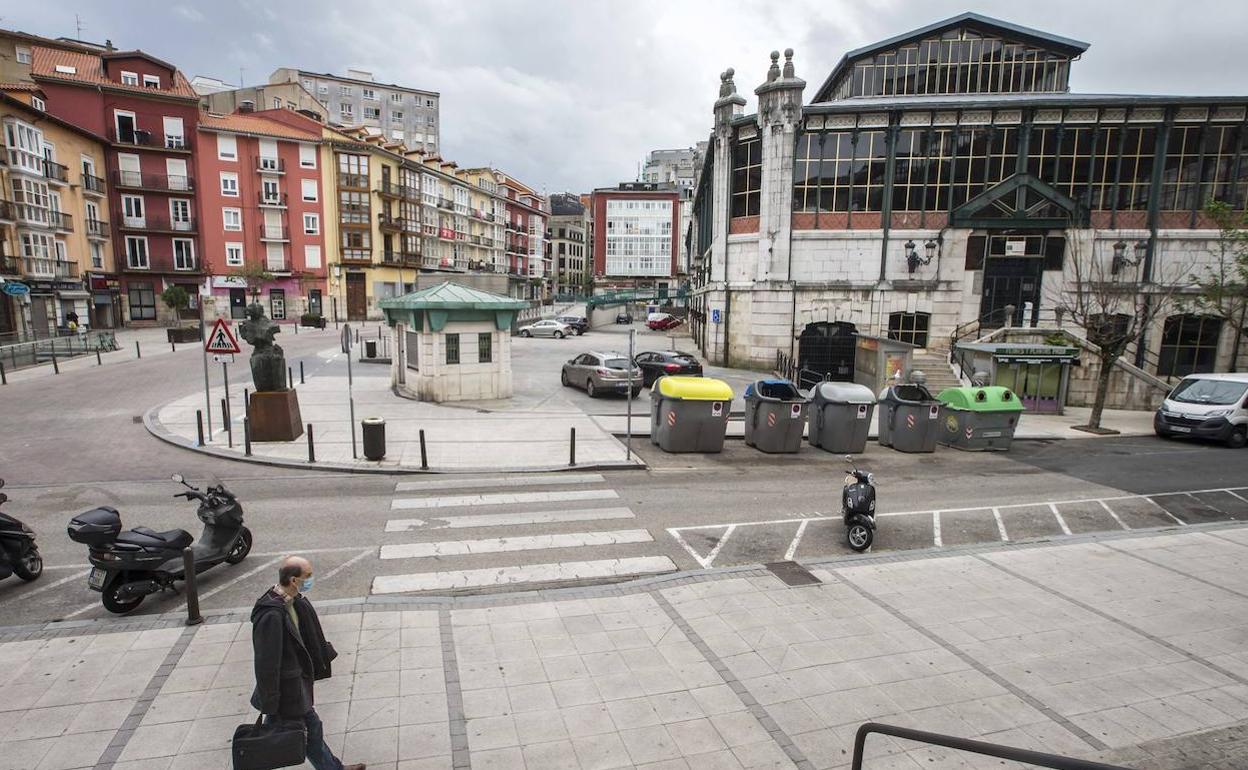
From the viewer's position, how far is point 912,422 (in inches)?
623

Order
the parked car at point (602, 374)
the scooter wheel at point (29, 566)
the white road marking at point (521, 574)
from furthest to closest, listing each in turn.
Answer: the parked car at point (602, 374) → the white road marking at point (521, 574) → the scooter wheel at point (29, 566)

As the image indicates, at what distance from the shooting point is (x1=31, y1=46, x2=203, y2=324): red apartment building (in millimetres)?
45531

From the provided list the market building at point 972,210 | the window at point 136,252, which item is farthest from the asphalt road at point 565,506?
the window at point 136,252

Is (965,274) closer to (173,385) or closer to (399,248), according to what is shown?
(173,385)

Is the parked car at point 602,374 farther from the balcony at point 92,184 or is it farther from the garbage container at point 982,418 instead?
the balcony at point 92,184

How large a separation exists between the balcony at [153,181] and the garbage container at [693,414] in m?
50.1

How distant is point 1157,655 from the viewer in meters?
6.36

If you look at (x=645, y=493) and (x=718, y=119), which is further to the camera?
(x=718, y=119)

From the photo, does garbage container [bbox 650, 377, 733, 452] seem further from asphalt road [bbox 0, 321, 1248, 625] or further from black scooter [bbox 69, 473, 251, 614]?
black scooter [bbox 69, 473, 251, 614]

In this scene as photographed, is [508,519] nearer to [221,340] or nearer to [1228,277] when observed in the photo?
[221,340]

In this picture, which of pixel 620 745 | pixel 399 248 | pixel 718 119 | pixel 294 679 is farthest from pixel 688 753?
pixel 399 248

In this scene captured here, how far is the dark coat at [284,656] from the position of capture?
4141 millimetres

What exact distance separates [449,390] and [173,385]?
33.5 feet

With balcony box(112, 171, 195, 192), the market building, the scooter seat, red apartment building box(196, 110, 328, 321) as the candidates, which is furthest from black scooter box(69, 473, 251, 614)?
balcony box(112, 171, 195, 192)
